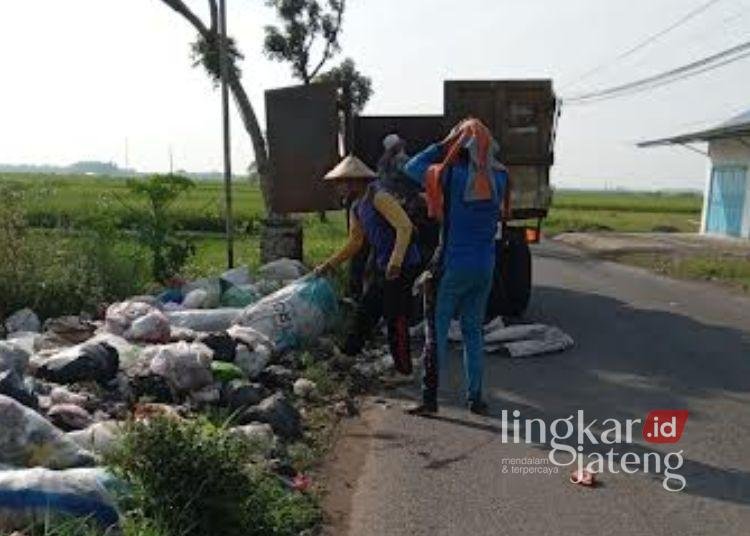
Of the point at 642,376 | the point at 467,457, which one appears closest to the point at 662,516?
the point at 467,457

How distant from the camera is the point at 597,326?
11.0 meters

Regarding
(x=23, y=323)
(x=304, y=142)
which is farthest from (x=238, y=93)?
(x=23, y=323)

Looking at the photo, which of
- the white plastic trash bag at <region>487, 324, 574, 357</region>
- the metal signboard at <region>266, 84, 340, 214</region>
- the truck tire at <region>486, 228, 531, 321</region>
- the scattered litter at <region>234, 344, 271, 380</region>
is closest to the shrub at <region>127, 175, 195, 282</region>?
the metal signboard at <region>266, 84, 340, 214</region>

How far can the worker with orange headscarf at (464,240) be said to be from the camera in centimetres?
665

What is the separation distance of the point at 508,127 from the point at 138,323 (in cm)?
553

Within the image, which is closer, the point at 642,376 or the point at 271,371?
the point at 271,371

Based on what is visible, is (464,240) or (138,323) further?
(138,323)

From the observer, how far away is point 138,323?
7.98 metres

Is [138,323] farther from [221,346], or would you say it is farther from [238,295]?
[238,295]

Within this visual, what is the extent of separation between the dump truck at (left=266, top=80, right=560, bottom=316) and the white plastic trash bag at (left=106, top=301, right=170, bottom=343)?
359 centimetres

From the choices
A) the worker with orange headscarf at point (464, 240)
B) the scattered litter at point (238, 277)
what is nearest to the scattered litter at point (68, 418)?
the worker with orange headscarf at point (464, 240)

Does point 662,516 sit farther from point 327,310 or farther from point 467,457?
point 327,310

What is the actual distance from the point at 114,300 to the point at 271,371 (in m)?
3.29

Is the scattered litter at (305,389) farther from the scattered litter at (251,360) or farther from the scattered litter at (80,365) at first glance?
the scattered litter at (80,365)
